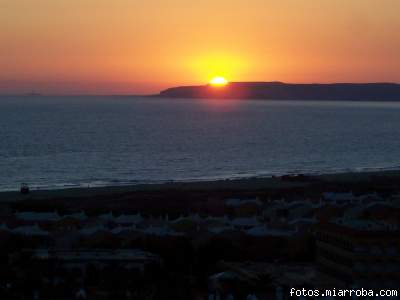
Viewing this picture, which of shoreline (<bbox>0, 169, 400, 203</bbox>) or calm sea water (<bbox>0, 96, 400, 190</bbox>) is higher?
shoreline (<bbox>0, 169, 400, 203</bbox>)

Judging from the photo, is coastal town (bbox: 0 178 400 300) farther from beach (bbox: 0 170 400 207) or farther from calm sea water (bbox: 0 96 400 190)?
calm sea water (bbox: 0 96 400 190)

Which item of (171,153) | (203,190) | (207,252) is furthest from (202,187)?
(171,153)

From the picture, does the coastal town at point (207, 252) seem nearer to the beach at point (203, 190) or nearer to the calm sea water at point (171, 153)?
the beach at point (203, 190)

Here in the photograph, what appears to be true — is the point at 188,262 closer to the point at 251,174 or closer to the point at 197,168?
the point at 251,174

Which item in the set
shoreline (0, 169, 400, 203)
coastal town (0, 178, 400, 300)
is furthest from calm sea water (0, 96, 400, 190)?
coastal town (0, 178, 400, 300)

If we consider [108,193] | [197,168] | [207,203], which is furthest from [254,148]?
[207,203]

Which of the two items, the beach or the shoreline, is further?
the shoreline

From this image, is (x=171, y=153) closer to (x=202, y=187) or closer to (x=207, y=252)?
(x=202, y=187)

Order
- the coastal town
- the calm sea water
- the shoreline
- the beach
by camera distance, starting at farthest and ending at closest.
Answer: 1. the calm sea water
2. the shoreline
3. the beach
4. the coastal town

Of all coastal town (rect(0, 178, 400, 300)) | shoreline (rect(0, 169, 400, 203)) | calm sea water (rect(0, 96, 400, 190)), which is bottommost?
calm sea water (rect(0, 96, 400, 190))
